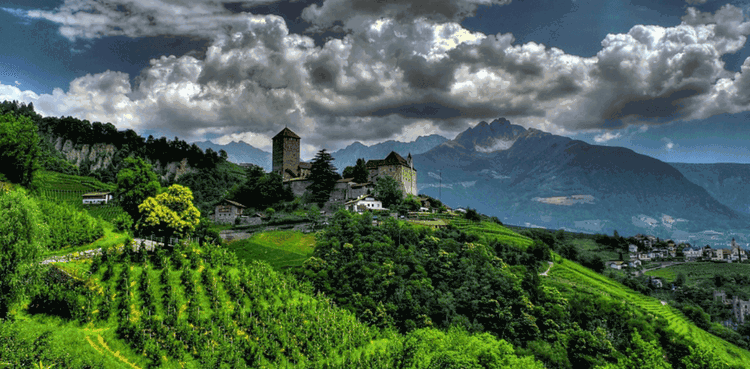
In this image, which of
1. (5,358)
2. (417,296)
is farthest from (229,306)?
(417,296)

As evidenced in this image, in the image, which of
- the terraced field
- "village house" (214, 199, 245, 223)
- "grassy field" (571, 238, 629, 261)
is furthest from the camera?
"grassy field" (571, 238, 629, 261)

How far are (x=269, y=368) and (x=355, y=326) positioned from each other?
436 inches

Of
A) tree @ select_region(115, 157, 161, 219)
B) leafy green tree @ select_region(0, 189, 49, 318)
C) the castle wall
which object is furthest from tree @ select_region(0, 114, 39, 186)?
the castle wall

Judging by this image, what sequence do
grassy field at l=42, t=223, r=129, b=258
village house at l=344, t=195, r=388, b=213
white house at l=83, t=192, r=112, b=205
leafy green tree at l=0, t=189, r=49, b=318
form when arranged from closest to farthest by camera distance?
leafy green tree at l=0, t=189, r=49, b=318 → grassy field at l=42, t=223, r=129, b=258 → white house at l=83, t=192, r=112, b=205 → village house at l=344, t=195, r=388, b=213

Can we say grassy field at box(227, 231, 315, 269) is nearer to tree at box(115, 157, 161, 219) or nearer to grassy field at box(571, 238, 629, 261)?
tree at box(115, 157, 161, 219)

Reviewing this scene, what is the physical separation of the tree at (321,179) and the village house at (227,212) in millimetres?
13667

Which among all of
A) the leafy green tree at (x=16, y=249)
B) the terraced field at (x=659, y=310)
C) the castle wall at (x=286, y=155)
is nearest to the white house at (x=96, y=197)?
the castle wall at (x=286, y=155)

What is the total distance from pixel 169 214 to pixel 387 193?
46285 millimetres

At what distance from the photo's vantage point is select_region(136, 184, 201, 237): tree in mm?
29000

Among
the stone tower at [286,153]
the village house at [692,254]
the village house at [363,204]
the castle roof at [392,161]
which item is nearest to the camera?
the village house at [363,204]

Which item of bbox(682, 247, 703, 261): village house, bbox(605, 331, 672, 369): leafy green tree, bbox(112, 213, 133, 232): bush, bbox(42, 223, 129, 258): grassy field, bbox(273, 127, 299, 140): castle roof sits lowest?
bbox(682, 247, 703, 261): village house

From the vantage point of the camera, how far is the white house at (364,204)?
6638 cm

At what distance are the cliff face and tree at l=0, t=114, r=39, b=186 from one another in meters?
59.5

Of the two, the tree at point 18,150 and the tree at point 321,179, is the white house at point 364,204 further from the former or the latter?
the tree at point 18,150
